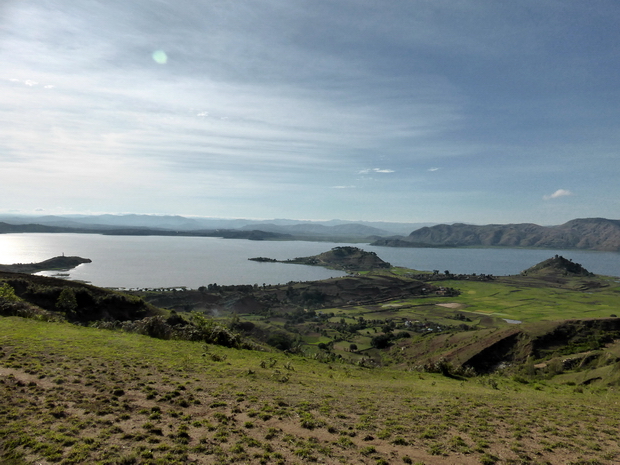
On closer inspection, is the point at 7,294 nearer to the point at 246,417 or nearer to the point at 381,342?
the point at 246,417

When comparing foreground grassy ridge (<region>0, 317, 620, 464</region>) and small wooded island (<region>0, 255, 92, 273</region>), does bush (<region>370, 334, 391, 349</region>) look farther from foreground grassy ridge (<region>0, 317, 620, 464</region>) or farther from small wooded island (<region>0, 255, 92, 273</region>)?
small wooded island (<region>0, 255, 92, 273</region>)

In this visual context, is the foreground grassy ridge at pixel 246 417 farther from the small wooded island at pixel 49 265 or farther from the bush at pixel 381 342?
the small wooded island at pixel 49 265

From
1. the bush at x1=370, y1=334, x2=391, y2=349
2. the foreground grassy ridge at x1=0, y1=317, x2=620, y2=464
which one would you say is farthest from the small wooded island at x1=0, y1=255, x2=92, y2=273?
the foreground grassy ridge at x1=0, y1=317, x2=620, y2=464

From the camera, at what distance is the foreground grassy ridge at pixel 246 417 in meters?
9.48

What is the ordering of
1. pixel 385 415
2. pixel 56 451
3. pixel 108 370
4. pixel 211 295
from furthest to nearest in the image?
pixel 211 295, pixel 108 370, pixel 385 415, pixel 56 451

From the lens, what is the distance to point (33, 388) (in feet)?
41.5

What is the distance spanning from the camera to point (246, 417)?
12.1 metres

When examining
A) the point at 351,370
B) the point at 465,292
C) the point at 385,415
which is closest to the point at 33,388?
the point at 385,415

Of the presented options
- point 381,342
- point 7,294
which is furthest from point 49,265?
point 381,342

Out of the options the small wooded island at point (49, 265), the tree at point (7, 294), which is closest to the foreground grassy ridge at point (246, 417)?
the tree at point (7, 294)

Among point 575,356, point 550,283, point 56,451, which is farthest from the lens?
point 550,283

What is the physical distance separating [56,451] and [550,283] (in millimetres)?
221127

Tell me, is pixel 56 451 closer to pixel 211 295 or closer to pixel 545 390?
pixel 545 390

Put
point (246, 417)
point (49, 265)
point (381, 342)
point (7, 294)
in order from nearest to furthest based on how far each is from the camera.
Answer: point (246, 417)
point (7, 294)
point (381, 342)
point (49, 265)
